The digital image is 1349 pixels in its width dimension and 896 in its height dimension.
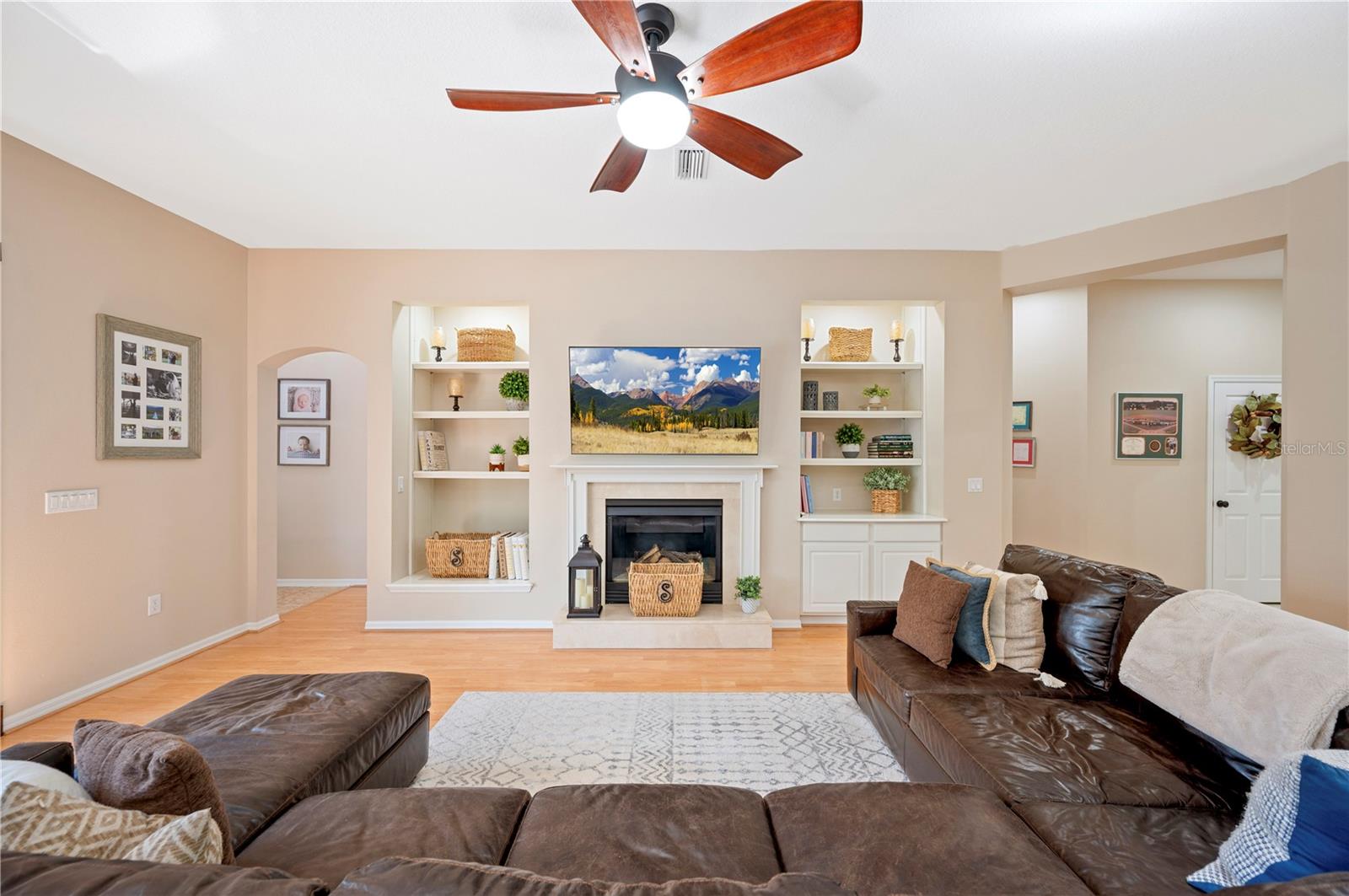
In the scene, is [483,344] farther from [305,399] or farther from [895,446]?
[895,446]

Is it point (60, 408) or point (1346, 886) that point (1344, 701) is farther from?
point (60, 408)

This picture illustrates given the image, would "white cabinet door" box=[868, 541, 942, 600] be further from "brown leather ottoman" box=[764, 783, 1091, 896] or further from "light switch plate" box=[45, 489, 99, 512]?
"light switch plate" box=[45, 489, 99, 512]

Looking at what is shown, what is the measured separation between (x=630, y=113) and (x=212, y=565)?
399 centimetres

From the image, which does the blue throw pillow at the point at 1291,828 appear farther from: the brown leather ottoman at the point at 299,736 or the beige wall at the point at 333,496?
the beige wall at the point at 333,496

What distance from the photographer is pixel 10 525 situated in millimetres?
2668

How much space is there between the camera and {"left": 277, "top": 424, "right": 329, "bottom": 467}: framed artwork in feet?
17.9

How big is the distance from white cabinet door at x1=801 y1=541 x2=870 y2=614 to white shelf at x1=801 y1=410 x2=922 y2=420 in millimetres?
948

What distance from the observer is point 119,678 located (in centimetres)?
318

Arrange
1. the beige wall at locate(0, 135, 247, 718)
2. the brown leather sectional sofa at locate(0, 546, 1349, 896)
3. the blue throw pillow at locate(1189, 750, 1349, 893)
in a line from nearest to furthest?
the brown leather sectional sofa at locate(0, 546, 1349, 896) < the blue throw pillow at locate(1189, 750, 1349, 893) < the beige wall at locate(0, 135, 247, 718)

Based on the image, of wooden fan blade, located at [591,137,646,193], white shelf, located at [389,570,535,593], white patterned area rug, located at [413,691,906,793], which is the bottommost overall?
white patterned area rug, located at [413,691,906,793]

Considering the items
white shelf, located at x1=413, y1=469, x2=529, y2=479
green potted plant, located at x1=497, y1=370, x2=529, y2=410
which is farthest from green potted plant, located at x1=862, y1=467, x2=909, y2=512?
green potted plant, located at x1=497, y1=370, x2=529, y2=410

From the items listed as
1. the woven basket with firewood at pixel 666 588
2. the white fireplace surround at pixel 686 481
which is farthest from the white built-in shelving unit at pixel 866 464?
the woven basket with firewood at pixel 666 588

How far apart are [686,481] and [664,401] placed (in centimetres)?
59

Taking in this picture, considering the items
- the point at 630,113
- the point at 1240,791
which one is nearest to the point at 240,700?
the point at 630,113
